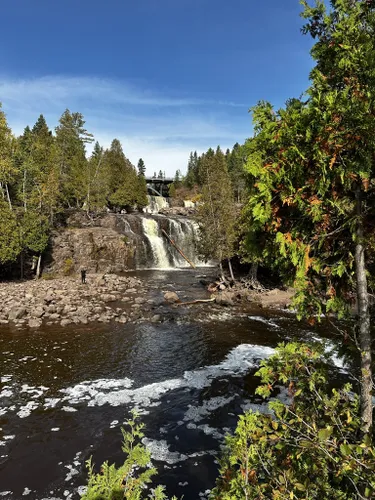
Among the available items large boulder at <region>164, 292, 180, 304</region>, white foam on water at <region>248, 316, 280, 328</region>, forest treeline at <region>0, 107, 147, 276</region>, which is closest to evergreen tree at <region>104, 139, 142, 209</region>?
forest treeline at <region>0, 107, 147, 276</region>

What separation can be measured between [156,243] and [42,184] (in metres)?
17.6

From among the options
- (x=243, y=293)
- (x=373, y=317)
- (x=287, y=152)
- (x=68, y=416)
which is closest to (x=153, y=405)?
(x=68, y=416)

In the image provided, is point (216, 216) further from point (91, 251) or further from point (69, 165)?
point (69, 165)

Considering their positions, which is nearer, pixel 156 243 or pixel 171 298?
pixel 171 298

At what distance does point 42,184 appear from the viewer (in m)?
32.7

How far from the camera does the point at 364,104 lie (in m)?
4.55

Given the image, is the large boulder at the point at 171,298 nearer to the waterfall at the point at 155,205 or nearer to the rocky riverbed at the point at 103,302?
the rocky riverbed at the point at 103,302

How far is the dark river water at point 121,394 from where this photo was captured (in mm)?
7934

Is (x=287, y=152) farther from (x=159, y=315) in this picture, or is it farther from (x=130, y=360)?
(x=159, y=315)

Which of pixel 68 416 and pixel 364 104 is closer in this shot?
pixel 364 104

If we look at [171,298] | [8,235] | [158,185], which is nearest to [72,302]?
[171,298]

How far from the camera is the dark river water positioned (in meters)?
7.93

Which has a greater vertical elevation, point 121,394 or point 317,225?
point 317,225

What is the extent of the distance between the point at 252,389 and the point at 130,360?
18.7ft
